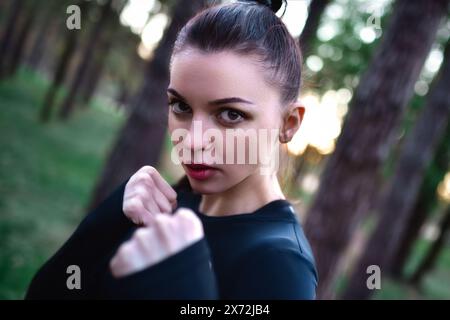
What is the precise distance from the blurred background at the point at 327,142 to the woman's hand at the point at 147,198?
28.7 inches

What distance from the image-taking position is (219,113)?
1563 millimetres

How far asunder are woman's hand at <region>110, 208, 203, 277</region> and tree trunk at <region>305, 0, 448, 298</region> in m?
3.24

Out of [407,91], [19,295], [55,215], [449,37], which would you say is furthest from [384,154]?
[449,37]

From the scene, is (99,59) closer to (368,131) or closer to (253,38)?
(368,131)

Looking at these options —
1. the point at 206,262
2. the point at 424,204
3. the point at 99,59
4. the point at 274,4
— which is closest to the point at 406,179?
the point at 424,204

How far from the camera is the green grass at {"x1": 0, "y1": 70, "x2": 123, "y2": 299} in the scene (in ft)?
19.1

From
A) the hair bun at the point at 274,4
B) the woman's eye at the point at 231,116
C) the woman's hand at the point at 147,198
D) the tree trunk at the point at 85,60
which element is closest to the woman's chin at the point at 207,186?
the woman's hand at the point at 147,198

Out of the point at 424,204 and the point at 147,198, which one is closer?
the point at 147,198

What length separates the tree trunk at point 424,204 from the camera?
1316cm

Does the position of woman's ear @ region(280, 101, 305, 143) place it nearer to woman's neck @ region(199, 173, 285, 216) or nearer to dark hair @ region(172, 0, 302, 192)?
dark hair @ region(172, 0, 302, 192)

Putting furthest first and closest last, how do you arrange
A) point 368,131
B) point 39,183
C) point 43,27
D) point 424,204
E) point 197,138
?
1. point 43,27
2. point 424,204
3. point 39,183
4. point 368,131
5. point 197,138

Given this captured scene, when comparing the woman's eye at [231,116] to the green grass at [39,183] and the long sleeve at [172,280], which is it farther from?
the green grass at [39,183]

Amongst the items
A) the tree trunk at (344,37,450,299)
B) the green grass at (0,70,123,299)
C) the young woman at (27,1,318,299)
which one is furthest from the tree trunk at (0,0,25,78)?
the young woman at (27,1,318,299)

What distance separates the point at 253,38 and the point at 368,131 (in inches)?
109
